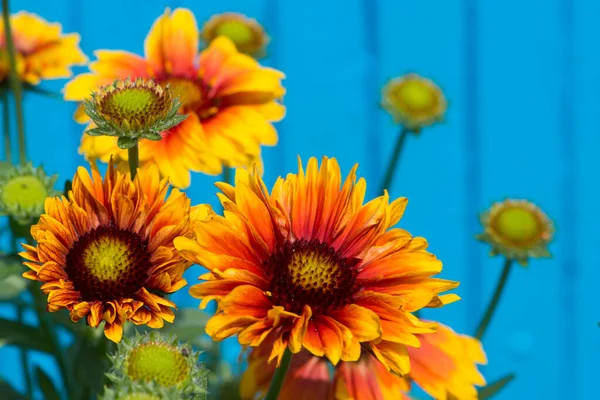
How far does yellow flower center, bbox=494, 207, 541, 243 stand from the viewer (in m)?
0.76

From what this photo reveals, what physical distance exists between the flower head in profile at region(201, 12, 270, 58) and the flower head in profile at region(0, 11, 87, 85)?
0.45 ft

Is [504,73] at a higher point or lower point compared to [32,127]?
higher

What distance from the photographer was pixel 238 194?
46 centimetres

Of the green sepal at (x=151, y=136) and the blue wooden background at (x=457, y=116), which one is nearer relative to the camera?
the green sepal at (x=151, y=136)

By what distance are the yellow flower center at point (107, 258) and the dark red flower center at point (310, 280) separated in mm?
80

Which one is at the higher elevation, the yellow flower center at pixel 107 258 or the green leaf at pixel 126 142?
the green leaf at pixel 126 142

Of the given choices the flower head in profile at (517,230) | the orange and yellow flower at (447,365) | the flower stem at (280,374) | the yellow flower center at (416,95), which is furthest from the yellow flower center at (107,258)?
the yellow flower center at (416,95)

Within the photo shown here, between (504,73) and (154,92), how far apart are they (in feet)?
3.48

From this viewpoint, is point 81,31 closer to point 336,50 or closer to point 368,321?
point 336,50

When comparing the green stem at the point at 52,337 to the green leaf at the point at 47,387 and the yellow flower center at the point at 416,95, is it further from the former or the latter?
the yellow flower center at the point at 416,95

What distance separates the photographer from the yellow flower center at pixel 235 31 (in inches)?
35.4

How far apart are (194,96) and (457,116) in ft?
2.81

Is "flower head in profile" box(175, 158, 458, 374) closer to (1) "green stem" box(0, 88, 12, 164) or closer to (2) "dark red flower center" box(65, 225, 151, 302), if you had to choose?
(2) "dark red flower center" box(65, 225, 151, 302)

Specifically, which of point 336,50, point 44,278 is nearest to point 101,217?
point 44,278
